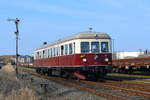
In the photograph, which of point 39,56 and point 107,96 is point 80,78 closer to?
point 107,96

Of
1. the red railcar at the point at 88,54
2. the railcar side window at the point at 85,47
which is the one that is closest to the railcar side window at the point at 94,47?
the red railcar at the point at 88,54

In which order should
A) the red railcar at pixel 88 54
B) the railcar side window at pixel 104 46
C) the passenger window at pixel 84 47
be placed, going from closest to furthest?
the red railcar at pixel 88 54
the passenger window at pixel 84 47
the railcar side window at pixel 104 46

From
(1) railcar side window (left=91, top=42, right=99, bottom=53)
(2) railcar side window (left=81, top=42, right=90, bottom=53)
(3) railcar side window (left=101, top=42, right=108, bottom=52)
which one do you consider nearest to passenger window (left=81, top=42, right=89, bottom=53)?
(2) railcar side window (left=81, top=42, right=90, bottom=53)

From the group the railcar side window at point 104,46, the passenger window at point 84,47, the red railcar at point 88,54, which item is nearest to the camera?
the red railcar at point 88,54

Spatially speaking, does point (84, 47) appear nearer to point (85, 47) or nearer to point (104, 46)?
point (85, 47)

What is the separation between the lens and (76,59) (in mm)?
22453

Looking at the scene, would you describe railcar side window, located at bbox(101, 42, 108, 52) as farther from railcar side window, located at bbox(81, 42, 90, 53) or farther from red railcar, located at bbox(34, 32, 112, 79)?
railcar side window, located at bbox(81, 42, 90, 53)

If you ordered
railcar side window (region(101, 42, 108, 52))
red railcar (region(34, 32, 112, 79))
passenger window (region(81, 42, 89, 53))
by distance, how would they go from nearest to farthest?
red railcar (region(34, 32, 112, 79))
passenger window (region(81, 42, 89, 53))
railcar side window (region(101, 42, 108, 52))

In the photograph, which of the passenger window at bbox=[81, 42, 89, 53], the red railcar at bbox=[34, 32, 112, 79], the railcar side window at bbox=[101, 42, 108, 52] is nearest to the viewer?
the red railcar at bbox=[34, 32, 112, 79]

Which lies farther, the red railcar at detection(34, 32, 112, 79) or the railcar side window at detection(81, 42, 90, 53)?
the railcar side window at detection(81, 42, 90, 53)

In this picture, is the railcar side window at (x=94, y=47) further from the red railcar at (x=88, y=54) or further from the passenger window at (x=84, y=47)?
the passenger window at (x=84, y=47)

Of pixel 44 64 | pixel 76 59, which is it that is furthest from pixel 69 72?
pixel 44 64

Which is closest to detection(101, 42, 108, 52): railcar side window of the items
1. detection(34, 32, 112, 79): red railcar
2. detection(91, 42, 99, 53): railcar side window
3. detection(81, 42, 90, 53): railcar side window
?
detection(34, 32, 112, 79): red railcar

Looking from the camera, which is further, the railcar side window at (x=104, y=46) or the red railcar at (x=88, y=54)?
the railcar side window at (x=104, y=46)
